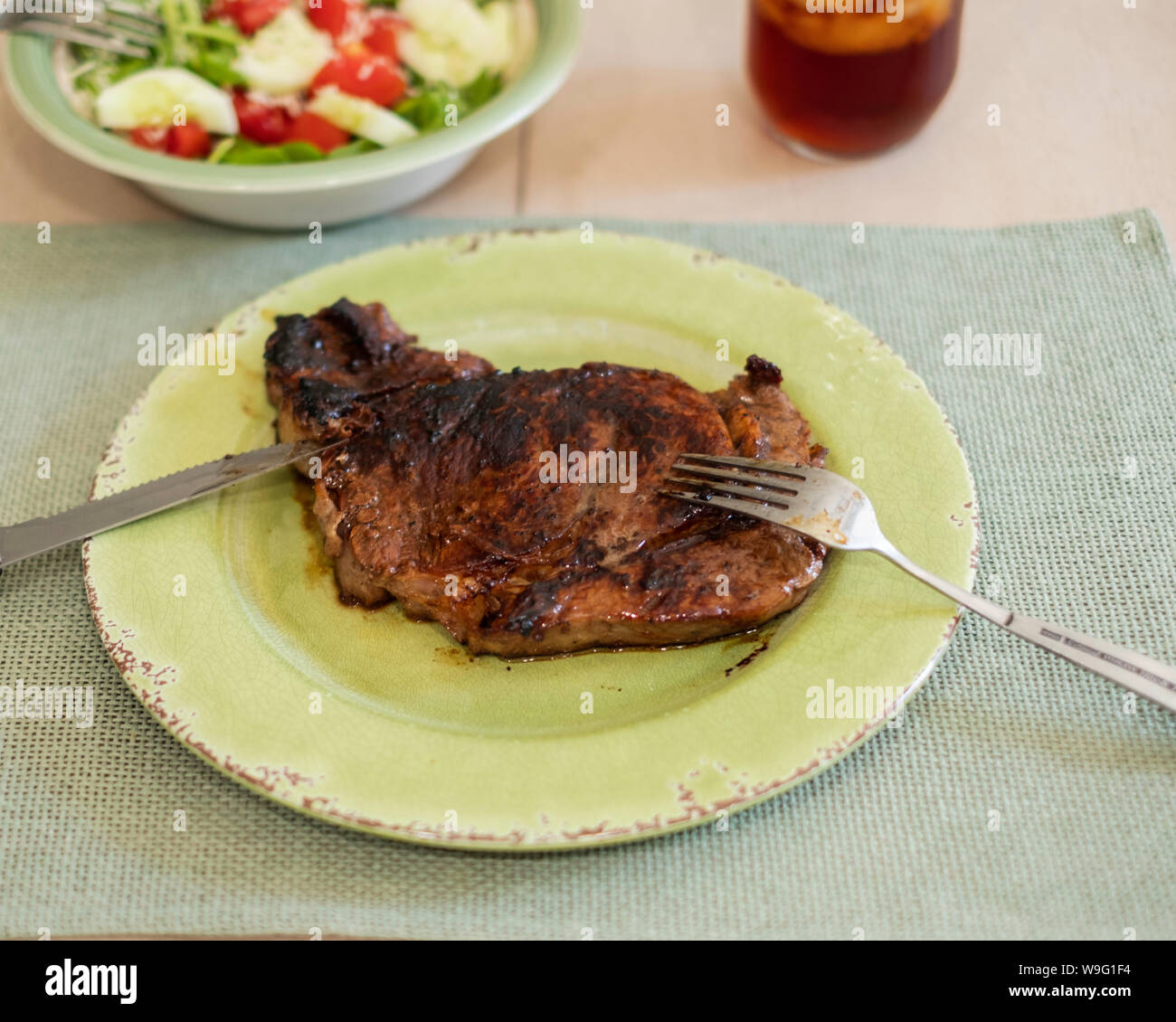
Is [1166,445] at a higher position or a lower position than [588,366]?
lower

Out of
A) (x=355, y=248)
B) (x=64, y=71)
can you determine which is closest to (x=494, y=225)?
(x=355, y=248)

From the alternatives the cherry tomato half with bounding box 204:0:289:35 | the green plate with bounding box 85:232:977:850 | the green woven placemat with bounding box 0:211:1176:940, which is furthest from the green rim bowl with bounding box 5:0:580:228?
the green woven placemat with bounding box 0:211:1176:940

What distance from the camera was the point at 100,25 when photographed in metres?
4.05

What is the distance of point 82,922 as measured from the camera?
7.70 ft

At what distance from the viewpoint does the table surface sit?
4098 mm

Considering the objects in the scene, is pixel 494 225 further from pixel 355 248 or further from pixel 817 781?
pixel 817 781

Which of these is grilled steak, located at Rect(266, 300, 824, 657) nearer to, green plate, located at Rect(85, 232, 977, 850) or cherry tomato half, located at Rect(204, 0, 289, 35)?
green plate, located at Rect(85, 232, 977, 850)

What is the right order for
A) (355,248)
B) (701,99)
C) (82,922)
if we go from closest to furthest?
(82,922), (355,248), (701,99)

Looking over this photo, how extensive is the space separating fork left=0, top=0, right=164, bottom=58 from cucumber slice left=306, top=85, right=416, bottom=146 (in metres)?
0.74

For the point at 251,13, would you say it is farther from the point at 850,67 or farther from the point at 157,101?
→ the point at 850,67

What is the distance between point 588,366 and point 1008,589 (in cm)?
122

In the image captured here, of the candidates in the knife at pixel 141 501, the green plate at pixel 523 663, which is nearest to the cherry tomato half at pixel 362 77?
Answer: the green plate at pixel 523 663

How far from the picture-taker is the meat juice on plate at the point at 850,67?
11.9 ft

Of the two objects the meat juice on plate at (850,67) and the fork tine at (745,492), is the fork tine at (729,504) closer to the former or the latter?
the fork tine at (745,492)
